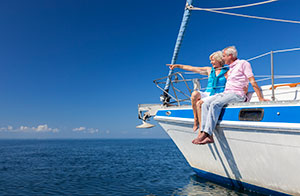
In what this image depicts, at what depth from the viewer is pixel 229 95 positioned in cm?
471

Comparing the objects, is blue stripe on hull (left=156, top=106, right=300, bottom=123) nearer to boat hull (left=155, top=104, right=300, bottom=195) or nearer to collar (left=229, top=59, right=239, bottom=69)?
boat hull (left=155, top=104, right=300, bottom=195)

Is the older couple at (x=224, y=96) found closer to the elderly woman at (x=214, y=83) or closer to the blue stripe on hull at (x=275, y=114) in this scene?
the elderly woman at (x=214, y=83)

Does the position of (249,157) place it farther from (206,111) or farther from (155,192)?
(155,192)

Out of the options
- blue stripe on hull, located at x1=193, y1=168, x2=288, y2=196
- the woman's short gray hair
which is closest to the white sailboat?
→ blue stripe on hull, located at x1=193, y1=168, x2=288, y2=196

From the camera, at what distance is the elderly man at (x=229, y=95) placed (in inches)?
179

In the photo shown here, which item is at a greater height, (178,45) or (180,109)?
(178,45)

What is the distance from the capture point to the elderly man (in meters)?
4.56

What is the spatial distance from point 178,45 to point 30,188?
21.7 feet

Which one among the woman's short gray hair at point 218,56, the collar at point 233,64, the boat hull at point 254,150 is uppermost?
the woman's short gray hair at point 218,56

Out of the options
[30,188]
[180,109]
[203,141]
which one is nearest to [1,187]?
Answer: [30,188]

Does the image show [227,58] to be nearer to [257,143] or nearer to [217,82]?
[217,82]

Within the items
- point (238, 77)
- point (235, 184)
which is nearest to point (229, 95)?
point (238, 77)

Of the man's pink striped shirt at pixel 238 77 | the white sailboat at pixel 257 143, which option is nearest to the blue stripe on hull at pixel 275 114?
the white sailboat at pixel 257 143

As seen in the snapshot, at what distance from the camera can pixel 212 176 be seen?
633 cm
